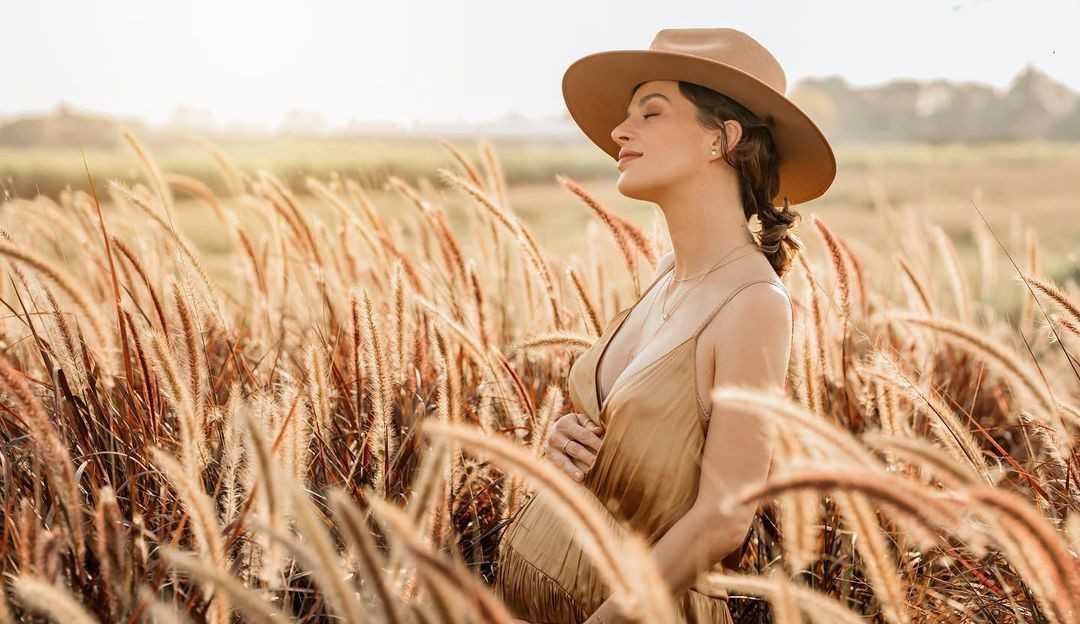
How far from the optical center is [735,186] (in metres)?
2.38

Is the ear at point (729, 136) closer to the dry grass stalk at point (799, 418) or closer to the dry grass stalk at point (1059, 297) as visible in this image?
the dry grass stalk at point (1059, 297)

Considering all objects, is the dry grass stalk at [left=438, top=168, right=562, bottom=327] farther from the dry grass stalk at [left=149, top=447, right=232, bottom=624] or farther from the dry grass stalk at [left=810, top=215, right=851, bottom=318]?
the dry grass stalk at [left=149, top=447, right=232, bottom=624]

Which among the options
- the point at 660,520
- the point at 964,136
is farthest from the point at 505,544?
the point at 964,136

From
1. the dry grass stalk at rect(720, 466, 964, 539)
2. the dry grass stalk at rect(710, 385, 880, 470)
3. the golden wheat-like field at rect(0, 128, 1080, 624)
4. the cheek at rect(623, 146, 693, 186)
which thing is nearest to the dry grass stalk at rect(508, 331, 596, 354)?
the golden wheat-like field at rect(0, 128, 1080, 624)

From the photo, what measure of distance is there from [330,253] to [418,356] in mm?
1059

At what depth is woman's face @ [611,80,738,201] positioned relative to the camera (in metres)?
2.31

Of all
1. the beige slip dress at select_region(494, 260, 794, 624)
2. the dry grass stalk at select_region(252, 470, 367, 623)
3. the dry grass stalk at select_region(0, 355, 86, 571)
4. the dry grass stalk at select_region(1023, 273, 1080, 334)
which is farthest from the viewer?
the beige slip dress at select_region(494, 260, 794, 624)

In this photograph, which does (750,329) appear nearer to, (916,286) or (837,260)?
(837,260)

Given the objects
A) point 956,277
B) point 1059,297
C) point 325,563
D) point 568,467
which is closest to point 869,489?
point 325,563

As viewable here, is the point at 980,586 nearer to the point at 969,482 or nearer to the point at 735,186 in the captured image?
the point at 735,186

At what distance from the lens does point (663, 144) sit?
2328 mm

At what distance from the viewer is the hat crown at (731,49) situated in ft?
7.66

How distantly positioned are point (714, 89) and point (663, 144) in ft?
0.61

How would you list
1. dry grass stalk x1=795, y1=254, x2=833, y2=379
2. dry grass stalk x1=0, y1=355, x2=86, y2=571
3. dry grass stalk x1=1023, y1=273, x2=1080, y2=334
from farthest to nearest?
1. dry grass stalk x1=795, y1=254, x2=833, y2=379
2. dry grass stalk x1=1023, y1=273, x2=1080, y2=334
3. dry grass stalk x1=0, y1=355, x2=86, y2=571
